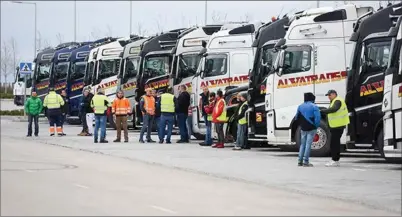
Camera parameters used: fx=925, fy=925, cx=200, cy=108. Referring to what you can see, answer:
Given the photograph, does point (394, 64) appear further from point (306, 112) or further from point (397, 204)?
point (397, 204)

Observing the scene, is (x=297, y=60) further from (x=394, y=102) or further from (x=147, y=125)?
(x=147, y=125)

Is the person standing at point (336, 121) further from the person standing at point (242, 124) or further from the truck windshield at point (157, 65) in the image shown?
the truck windshield at point (157, 65)

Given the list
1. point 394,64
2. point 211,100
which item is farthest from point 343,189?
point 211,100

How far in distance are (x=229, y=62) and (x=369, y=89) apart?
7.22m

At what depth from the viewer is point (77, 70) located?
43125 mm

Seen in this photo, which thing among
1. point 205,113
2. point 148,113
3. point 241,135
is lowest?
point 241,135

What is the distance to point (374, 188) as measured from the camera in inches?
599

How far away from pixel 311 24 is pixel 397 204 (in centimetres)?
994

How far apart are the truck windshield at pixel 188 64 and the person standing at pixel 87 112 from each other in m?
3.19

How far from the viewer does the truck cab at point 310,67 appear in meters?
22.0

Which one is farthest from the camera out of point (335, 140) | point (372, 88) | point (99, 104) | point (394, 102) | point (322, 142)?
point (99, 104)

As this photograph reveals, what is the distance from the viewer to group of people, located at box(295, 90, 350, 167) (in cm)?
1906

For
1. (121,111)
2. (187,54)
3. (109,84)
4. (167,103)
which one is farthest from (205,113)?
(109,84)

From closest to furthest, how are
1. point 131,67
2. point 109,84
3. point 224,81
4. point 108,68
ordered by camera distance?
point 224,81 < point 131,67 < point 109,84 < point 108,68
